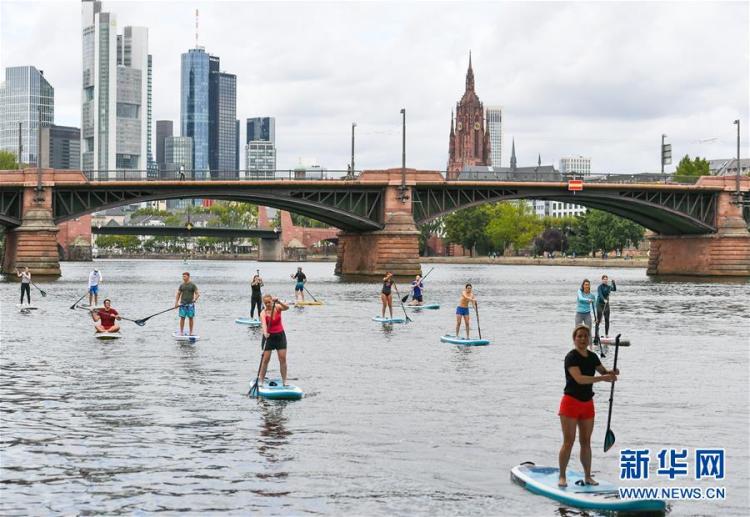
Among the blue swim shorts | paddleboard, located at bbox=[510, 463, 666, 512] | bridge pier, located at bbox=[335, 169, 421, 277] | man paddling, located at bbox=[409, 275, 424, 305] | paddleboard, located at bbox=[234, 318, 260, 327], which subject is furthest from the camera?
bridge pier, located at bbox=[335, 169, 421, 277]

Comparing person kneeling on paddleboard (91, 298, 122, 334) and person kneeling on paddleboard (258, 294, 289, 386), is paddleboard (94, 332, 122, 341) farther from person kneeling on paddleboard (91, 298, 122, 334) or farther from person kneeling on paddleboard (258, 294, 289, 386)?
person kneeling on paddleboard (258, 294, 289, 386)

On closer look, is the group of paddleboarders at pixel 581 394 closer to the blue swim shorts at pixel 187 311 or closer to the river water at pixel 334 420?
the river water at pixel 334 420

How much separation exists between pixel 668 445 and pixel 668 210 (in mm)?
92503

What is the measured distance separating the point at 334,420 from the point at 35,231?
76.5 meters

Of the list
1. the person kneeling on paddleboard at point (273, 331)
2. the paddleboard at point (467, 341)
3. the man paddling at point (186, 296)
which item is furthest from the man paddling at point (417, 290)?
the person kneeling on paddleboard at point (273, 331)

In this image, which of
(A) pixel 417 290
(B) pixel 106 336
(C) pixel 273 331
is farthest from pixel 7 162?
(C) pixel 273 331

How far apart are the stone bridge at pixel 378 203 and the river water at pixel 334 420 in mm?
53811

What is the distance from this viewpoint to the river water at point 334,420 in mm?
16422

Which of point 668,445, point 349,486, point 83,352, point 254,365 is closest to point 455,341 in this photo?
point 254,365

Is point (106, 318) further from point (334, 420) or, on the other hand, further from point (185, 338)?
point (334, 420)

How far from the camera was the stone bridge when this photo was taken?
315 ft

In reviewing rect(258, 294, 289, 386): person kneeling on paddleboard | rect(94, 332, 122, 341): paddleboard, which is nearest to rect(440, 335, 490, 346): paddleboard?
rect(94, 332, 122, 341): paddleboard

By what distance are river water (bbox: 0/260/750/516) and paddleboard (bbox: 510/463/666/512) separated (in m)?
0.25

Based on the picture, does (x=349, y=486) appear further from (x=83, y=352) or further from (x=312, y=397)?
(x=83, y=352)
